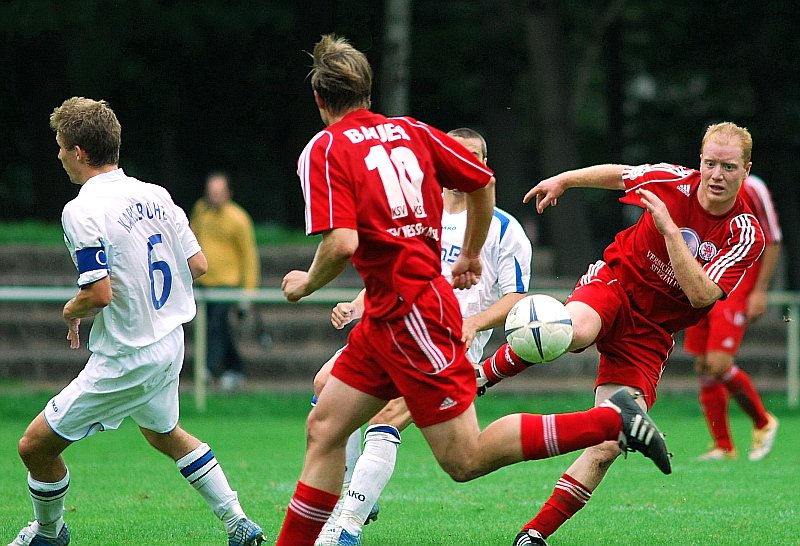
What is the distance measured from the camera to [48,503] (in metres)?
5.83

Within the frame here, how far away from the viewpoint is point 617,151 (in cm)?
2216

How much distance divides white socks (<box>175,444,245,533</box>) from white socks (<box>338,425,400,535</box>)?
513 millimetres

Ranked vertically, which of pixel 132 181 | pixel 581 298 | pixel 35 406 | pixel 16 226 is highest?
pixel 132 181

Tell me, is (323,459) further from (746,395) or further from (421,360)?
(746,395)

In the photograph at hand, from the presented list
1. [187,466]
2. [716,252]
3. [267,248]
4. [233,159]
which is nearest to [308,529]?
[187,466]

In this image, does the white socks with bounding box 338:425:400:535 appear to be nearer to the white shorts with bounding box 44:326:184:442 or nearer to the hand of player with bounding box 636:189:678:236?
the white shorts with bounding box 44:326:184:442

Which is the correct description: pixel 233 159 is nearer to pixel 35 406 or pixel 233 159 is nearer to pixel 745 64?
pixel 745 64

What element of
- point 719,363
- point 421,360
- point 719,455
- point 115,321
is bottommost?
point 719,455

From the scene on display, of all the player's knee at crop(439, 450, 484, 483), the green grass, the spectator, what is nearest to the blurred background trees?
the green grass

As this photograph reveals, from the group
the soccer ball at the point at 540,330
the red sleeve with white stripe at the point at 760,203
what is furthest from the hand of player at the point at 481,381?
the red sleeve with white stripe at the point at 760,203

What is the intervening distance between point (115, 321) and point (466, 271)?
5.26 feet

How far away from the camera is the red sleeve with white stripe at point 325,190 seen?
4.71 meters

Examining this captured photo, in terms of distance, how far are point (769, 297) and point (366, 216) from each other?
31.6ft

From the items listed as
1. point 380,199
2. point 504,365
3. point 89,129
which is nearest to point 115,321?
point 89,129
